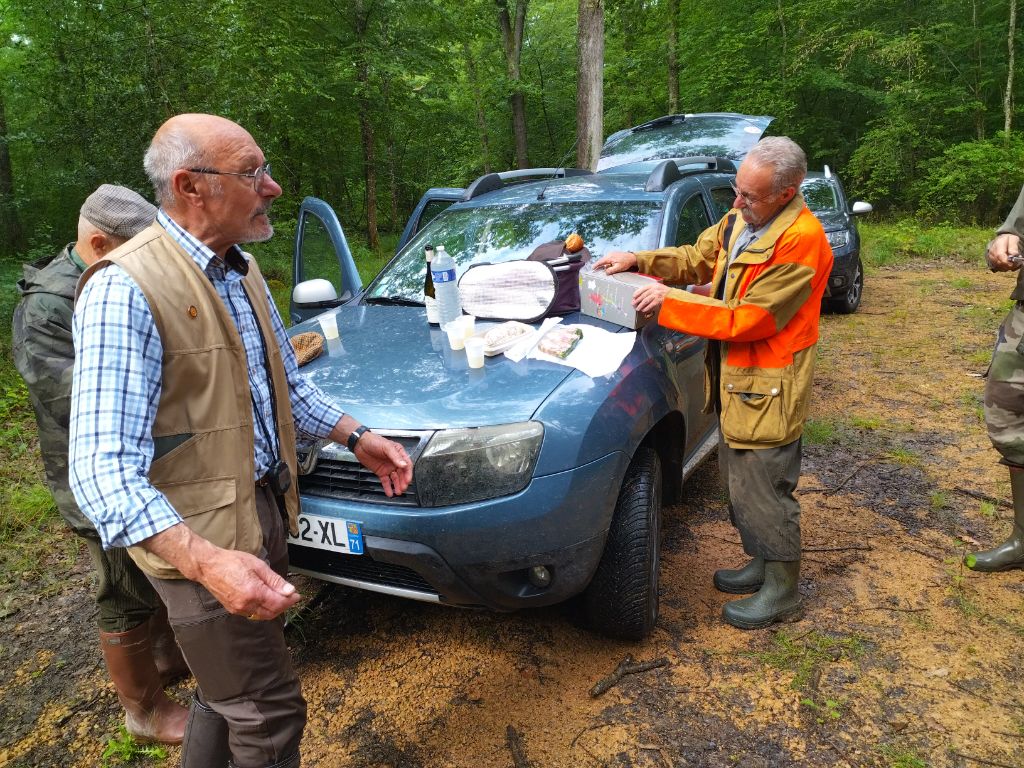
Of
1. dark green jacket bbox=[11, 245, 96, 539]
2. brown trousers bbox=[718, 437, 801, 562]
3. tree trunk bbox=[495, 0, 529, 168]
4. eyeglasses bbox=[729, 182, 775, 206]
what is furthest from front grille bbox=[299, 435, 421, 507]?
tree trunk bbox=[495, 0, 529, 168]

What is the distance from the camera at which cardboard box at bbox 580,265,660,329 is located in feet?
7.93

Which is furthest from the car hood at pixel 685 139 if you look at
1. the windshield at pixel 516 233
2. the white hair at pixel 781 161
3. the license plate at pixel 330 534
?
the license plate at pixel 330 534

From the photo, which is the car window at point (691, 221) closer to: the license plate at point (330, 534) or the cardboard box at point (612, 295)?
the cardboard box at point (612, 295)

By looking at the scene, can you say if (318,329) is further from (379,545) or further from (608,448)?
(608,448)

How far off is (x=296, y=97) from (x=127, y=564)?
10435 mm

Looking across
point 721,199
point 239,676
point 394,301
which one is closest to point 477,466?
point 239,676

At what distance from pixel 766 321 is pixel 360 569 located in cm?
165

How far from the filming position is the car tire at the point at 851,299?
7.23m

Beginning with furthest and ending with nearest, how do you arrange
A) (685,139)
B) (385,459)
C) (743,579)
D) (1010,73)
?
(1010,73), (685,139), (743,579), (385,459)

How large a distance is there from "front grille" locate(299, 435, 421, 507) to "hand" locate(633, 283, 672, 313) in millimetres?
924

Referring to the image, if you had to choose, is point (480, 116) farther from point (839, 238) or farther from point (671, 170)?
point (671, 170)

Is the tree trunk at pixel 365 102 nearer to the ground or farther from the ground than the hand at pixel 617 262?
farther from the ground

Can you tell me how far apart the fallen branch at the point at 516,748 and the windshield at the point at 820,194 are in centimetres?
700

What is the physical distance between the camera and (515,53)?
15.7 m
